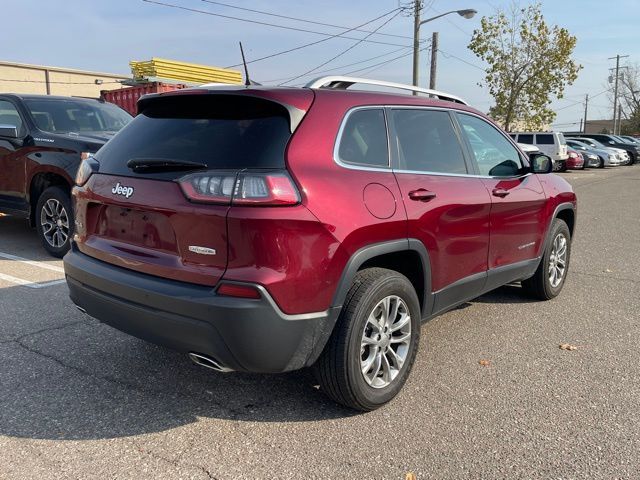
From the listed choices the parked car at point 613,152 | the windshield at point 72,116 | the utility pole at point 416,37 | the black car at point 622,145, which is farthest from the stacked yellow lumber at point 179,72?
the black car at point 622,145

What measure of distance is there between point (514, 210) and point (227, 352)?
272cm

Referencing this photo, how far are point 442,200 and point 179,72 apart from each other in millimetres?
18438

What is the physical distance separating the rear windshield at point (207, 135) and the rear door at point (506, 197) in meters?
1.81

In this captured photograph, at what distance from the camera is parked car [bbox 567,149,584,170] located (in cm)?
2789

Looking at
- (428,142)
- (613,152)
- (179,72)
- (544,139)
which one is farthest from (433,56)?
(428,142)

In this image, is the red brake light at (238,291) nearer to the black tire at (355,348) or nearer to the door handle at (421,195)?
the black tire at (355,348)

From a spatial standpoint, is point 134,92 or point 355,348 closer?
point 355,348

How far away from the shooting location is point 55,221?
6543mm

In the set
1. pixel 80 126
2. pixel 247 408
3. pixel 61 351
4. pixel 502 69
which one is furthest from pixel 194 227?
pixel 502 69

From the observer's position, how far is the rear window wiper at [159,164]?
2.79 metres

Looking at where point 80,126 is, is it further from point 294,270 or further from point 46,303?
point 294,270

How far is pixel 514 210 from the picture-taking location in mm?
4398

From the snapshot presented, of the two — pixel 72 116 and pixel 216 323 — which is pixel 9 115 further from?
pixel 216 323

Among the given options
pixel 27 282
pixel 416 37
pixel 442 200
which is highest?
pixel 416 37
